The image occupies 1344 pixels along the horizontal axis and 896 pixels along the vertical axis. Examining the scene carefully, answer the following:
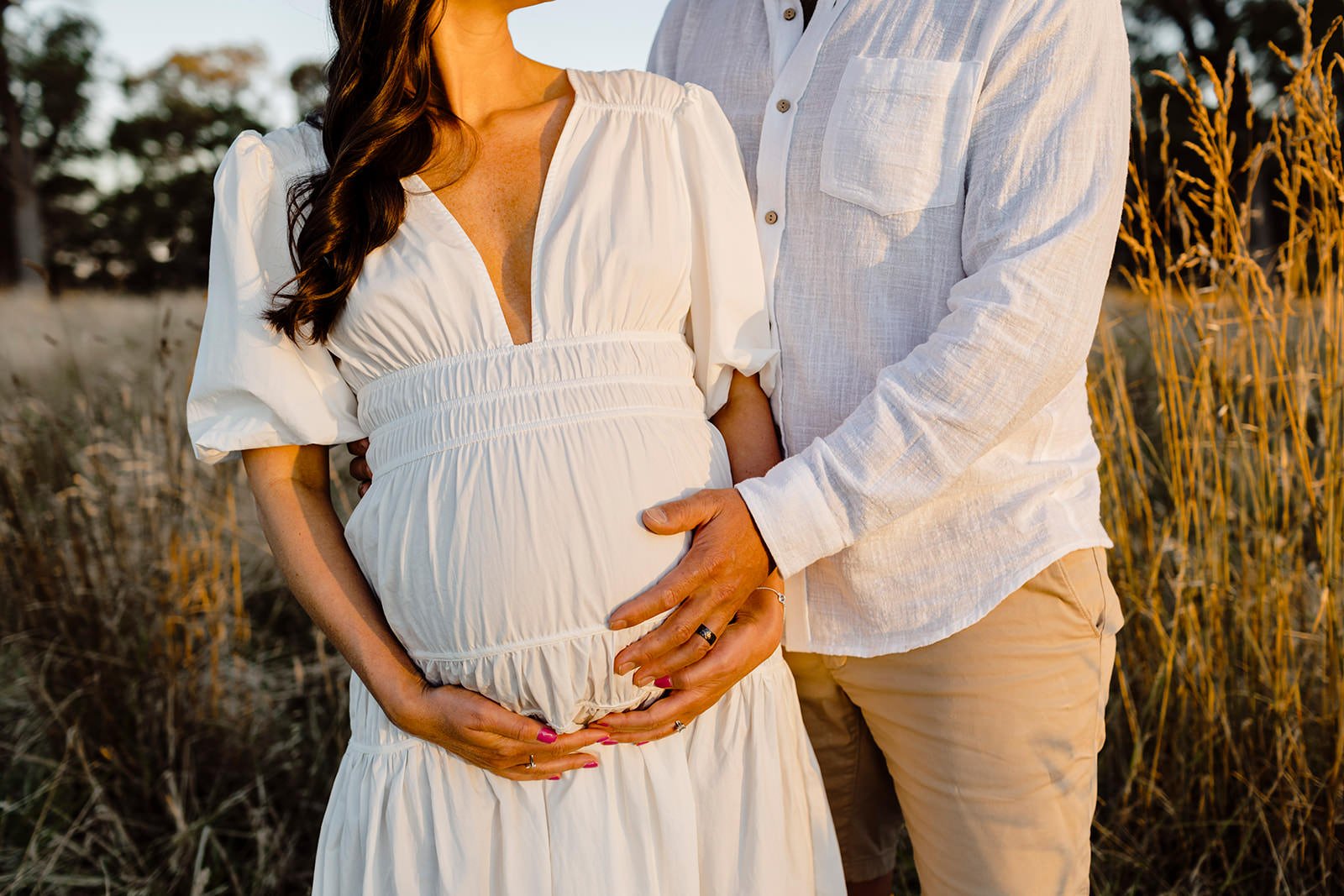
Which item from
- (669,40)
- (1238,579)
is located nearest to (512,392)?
(669,40)

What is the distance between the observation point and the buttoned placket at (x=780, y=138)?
1.73 m

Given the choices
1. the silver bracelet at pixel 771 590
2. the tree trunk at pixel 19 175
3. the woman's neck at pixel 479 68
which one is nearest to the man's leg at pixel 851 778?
the silver bracelet at pixel 771 590

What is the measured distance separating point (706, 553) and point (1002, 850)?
732 millimetres

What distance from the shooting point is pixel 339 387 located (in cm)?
166

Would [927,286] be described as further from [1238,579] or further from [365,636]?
[1238,579]

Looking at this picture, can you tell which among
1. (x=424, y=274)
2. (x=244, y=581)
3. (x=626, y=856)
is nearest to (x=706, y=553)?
(x=626, y=856)

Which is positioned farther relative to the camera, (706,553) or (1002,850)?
(1002,850)

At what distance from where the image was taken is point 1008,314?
1.46 metres

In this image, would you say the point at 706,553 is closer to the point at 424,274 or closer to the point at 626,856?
the point at 626,856

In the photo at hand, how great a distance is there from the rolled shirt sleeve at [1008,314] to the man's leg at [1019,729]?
0.99 feet

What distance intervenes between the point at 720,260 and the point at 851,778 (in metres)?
1.02

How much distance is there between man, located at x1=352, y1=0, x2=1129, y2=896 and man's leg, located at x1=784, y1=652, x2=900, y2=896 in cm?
2

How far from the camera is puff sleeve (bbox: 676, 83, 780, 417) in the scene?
5.39 ft

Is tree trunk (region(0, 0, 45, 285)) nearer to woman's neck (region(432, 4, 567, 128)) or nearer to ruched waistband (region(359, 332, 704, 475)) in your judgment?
woman's neck (region(432, 4, 567, 128))
